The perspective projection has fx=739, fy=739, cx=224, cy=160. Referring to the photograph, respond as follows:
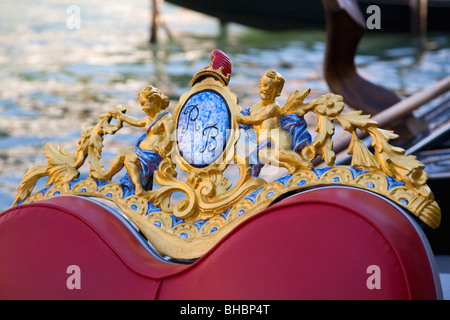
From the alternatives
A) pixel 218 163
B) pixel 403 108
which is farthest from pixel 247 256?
pixel 403 108

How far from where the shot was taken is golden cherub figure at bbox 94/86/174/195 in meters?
1.24

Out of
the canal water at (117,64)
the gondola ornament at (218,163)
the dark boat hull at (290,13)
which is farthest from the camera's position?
the dark boat hull at (290,13)

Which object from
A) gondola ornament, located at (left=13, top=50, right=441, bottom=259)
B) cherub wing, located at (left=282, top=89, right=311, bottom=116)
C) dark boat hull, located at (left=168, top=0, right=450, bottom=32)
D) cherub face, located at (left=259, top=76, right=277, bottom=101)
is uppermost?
dark boat hull, located at (left=168, top=0, right=450, bottom=32)

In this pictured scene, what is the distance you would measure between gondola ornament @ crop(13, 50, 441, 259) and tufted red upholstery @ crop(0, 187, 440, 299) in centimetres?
4

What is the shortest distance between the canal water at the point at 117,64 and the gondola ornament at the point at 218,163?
1.94 m

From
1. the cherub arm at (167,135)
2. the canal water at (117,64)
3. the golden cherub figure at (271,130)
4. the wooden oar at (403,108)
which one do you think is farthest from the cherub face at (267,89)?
the canal water at (117,64)

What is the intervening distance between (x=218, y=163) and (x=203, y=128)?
0.20 ft

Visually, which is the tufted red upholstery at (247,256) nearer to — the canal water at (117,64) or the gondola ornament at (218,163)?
the gondola ornament at (218,163)

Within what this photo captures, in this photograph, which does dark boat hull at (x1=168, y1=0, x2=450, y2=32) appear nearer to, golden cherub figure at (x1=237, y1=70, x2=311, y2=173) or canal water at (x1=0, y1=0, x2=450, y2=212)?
canal water at (x1=0, y1=0, x2=450, y2=212)

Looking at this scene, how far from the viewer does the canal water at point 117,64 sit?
3.98m

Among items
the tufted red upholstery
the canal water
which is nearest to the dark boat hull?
the canal water

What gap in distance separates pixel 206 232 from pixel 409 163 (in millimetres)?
334

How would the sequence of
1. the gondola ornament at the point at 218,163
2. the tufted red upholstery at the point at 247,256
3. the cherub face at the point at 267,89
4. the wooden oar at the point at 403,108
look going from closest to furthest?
the tufted red upholstery at the point at 247,256
the gondola ornament at the point at 218,163
the cherub face at the point at 267,89
the wooden oar at the point at 403,108

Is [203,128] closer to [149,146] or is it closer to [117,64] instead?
[149,146]
